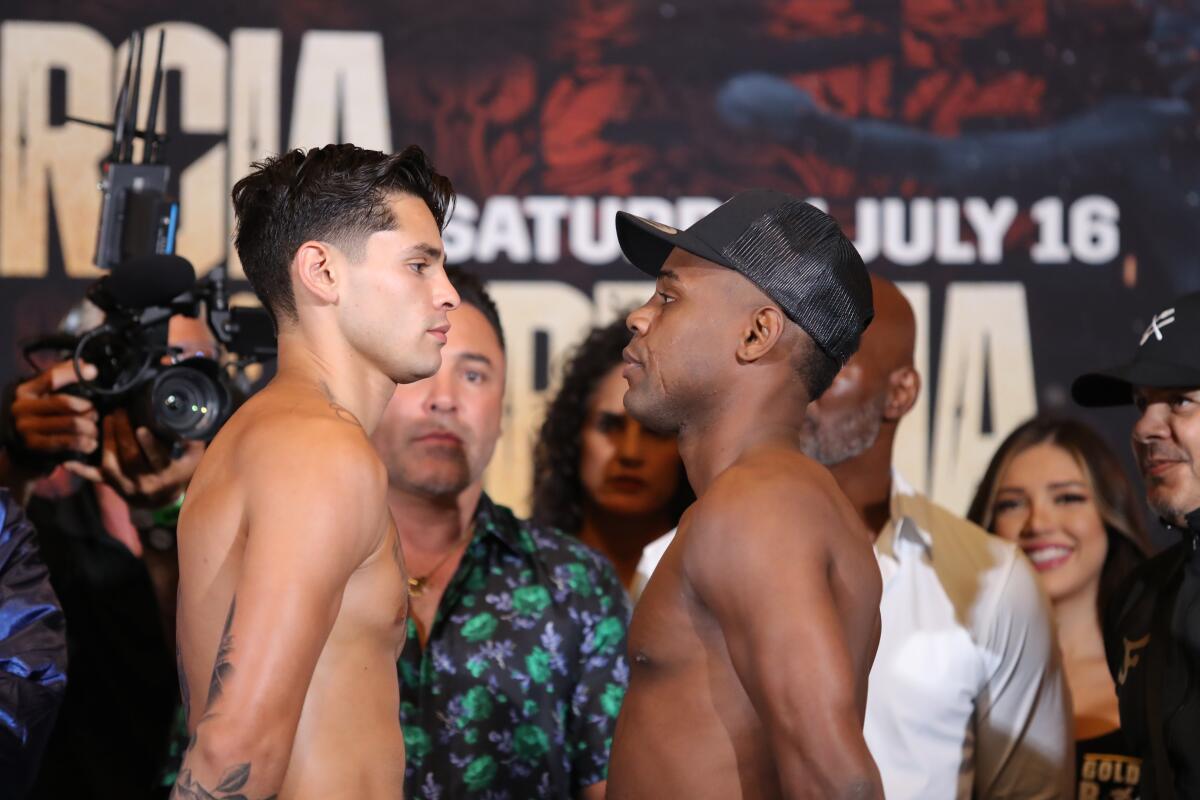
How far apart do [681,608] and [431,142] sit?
2.25m

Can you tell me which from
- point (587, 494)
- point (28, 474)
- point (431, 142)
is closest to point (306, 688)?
point (28, 474)

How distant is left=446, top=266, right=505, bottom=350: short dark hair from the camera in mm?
2840

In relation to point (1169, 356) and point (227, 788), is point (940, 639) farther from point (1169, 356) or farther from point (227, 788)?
point (227, 788)

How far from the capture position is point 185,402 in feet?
8.27

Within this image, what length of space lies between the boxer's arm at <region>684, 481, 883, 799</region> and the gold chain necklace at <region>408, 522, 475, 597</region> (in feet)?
3.05

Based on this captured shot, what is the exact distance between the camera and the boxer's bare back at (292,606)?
5.15 feet

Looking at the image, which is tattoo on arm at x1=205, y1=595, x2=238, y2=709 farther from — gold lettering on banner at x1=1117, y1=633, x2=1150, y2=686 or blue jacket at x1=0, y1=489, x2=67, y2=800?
gold lettering on banner at x1=1117, y1=633, x2=1150, y2=686

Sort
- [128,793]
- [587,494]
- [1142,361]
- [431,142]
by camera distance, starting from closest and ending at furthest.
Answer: [1142,361]
[128,793]
[587,494]
[431,142]

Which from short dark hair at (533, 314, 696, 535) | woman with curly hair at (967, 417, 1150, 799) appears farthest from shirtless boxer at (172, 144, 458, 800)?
woman with curly hair at (967, 417, 1150, 799)

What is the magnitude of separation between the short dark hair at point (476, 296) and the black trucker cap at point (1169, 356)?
112cm

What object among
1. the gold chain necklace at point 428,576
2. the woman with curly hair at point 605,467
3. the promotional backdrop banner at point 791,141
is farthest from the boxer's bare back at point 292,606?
the promotional backdrop banner at point 791,141

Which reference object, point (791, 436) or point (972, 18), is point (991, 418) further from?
point (791, 436)

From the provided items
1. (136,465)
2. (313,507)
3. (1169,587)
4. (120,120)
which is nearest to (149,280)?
(136,465)

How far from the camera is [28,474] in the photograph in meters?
2.69
